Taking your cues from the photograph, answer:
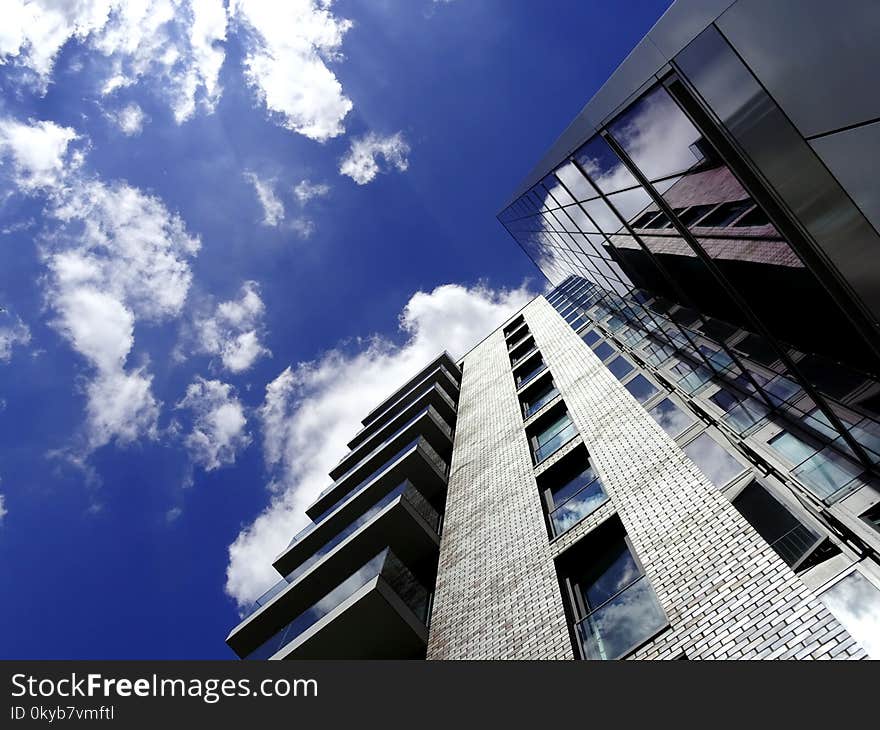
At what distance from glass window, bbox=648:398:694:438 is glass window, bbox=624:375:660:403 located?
0.64 metres

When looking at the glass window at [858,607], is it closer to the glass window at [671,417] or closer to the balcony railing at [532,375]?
the glass window at [671,417]

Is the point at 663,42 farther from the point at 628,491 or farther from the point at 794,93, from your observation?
the point at 628,491

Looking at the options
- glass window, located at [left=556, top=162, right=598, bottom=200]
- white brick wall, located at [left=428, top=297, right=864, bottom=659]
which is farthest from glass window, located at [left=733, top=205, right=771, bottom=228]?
white brick wall, located at [left=428, top=297, right=864, bottom=659]

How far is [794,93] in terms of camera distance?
4.34 m

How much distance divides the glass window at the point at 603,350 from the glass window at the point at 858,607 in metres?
10.8

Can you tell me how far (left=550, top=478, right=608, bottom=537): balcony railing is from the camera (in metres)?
9.98

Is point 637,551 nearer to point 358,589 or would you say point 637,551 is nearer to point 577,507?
point 577,507

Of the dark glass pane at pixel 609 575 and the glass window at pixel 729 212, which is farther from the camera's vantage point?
the dark glass pane at pixel 609 575

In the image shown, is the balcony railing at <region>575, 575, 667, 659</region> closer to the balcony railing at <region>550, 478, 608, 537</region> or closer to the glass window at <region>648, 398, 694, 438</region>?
the balcony railing at <region>550, 478, 608, 537</region>

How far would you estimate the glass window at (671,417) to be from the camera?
10.0 meters

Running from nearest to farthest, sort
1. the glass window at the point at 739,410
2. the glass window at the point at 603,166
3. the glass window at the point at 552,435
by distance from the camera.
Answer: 1. the glass window at the point at 603,166
2. the glass window at the point at 739,410
3. the glass window at the point at 552,435

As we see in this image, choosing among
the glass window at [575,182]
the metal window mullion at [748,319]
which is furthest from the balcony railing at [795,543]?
the glass window at [575,182]

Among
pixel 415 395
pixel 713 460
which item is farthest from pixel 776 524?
pixel 415 395

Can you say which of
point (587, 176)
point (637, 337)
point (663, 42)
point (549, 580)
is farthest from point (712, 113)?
point (637, 337)
